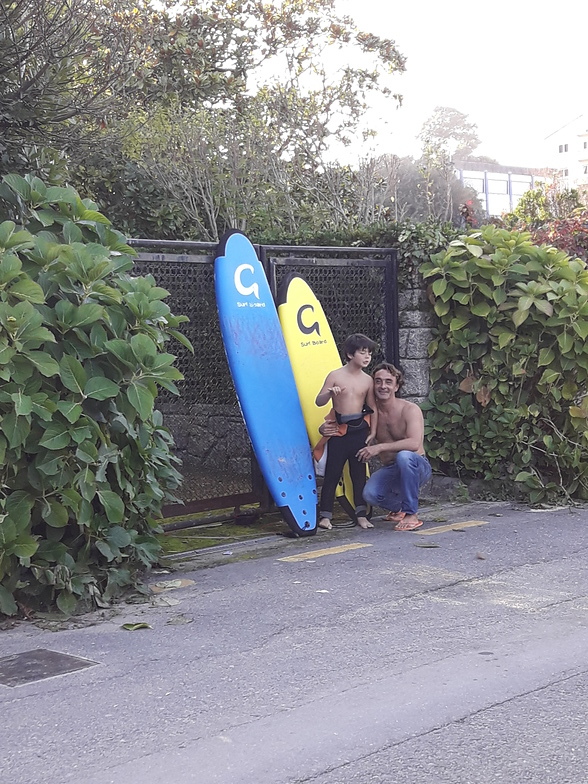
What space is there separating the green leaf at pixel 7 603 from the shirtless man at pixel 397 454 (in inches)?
130

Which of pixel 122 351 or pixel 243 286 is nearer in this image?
pixel 122 351

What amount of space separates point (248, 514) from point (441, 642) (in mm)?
3495

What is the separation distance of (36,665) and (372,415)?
13.0 ft

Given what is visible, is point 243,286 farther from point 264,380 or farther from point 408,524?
point 408,524

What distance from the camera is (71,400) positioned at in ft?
18.0

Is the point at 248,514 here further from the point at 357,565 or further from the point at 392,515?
the point at 357,565

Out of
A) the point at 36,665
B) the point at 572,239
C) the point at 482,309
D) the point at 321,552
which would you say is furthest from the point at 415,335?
the point at 36,665

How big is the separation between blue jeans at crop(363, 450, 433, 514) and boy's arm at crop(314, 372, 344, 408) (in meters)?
0.71

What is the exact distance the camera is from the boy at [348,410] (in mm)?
7914

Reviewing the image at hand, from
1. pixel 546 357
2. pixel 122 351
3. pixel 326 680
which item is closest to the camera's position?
pixel 326 680

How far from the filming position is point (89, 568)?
5.73m

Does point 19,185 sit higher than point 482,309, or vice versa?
point 19,185

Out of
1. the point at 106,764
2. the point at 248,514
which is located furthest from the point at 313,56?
the point at 106,764

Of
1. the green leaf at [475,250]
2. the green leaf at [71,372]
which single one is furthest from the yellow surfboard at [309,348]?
the green leaf at [71,372]
